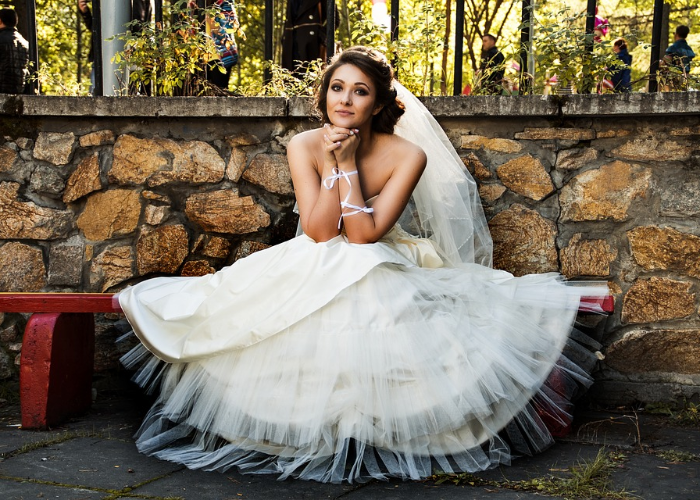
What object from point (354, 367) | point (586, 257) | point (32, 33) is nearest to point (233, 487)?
point (354, 367)

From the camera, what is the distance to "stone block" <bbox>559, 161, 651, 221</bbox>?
3.55 metres

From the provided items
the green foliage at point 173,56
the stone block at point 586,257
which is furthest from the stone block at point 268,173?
the stone block at point 586,257

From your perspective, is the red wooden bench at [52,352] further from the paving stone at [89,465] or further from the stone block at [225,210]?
the stone block at [225,210]

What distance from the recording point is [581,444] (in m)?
2.97

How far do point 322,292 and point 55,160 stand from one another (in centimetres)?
177

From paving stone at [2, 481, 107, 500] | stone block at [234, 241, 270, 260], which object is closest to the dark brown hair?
stone block at [234, 241, 270, 260]

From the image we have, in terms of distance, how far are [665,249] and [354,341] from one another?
1.70 metres

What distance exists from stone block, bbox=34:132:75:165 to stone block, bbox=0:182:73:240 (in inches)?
7.9

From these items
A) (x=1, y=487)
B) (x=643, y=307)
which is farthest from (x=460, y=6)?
(x=1, y=487)

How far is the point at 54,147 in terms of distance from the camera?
378 cm

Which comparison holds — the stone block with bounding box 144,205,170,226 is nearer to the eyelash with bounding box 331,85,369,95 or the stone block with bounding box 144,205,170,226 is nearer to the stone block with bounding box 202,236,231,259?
the stone block with bounding box 202,236,231,259

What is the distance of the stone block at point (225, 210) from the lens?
3.78m

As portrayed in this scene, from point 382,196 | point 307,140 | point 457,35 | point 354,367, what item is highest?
point 457,35

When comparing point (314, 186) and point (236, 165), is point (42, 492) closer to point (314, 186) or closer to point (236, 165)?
point (314, 186)
